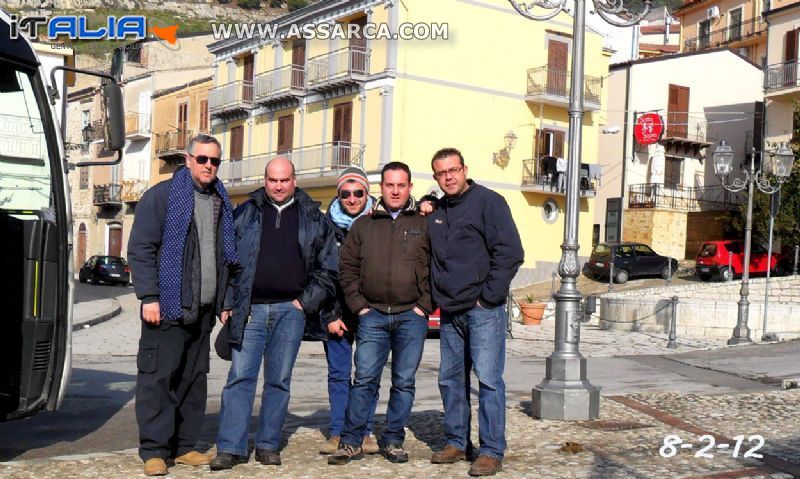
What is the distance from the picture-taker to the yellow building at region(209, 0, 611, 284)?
116ft

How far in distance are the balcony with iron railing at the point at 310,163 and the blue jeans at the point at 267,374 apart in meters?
27.9

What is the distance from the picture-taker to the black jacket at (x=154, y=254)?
6301 mm

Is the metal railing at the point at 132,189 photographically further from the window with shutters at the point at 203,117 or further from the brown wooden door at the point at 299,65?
the brown wooden door at the point at 299,65

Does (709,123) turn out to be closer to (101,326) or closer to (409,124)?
(409,124)

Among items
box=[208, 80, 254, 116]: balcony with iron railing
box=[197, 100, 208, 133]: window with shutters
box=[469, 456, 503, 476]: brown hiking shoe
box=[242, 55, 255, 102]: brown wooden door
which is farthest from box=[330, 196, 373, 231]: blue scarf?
box=[197, 100, 208, 133]: window with shutters

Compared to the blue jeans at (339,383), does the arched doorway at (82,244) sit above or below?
below

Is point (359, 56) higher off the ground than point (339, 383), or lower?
higher

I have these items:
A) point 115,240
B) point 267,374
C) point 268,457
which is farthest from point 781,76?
point 268,457

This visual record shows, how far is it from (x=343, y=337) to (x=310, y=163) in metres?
31.3

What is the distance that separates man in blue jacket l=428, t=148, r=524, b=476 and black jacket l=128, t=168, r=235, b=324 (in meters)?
1.53

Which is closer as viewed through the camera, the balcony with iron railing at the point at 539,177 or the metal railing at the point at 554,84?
the balcony with iron railing at the point at 539,177

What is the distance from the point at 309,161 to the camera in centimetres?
3816

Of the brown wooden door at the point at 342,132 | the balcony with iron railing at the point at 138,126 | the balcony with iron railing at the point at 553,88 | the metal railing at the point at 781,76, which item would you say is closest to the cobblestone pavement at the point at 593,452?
the brown wooden door at the point at 342,132

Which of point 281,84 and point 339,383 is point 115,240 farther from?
point 339,383
